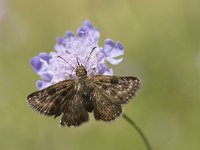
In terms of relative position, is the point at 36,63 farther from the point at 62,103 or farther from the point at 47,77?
the point at 62,103

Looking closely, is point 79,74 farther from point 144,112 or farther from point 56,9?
point 56,9

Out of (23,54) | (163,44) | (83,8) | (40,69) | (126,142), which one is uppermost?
(83,8)

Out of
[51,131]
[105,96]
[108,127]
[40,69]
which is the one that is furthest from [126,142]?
[105,96]

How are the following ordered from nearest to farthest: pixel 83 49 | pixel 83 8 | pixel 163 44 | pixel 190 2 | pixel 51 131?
pixel 83 49 → pixel 51 131 → pixel 190 2 → pixel 163 44 → pixel 83 8

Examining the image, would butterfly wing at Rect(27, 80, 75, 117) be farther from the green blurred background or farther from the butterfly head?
the green blurred background

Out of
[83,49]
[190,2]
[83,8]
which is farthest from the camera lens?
[83,8]

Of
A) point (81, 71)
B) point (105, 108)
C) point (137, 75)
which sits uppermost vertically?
point (137, 75)

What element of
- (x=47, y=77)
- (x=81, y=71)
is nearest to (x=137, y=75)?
(x=47, y=77)
